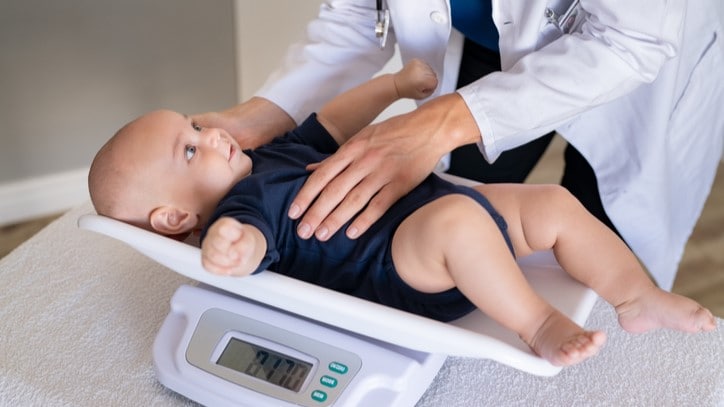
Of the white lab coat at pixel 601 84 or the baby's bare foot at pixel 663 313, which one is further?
the white lab coat at pixel 601 84

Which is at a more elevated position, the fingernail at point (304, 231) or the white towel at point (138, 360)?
the fingernail at point (304, 231)

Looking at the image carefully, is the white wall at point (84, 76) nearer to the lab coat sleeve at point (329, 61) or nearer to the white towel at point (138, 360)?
the lab coat sleeve at point (329, 61)

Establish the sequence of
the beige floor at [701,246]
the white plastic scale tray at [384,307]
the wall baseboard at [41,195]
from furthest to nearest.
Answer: the wall baseboard at [41,195] → the beige floor at [701,246] → the white plastic scale tray at [384,307]

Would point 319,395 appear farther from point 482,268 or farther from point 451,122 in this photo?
point 451,122

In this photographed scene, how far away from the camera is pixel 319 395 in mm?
788

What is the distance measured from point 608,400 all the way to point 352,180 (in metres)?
0.37

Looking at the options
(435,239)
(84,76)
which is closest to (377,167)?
(435,239)

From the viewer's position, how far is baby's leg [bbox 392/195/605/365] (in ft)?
2.53

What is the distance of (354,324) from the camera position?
740mm

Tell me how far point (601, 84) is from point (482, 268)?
319 mm

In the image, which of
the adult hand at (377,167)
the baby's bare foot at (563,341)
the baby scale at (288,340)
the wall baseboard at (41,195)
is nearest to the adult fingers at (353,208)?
the adult hand at (377,167)

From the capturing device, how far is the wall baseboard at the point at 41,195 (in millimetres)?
2189

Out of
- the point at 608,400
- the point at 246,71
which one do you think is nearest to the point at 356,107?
the point at 608,400

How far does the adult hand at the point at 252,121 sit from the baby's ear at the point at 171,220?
17 cm
